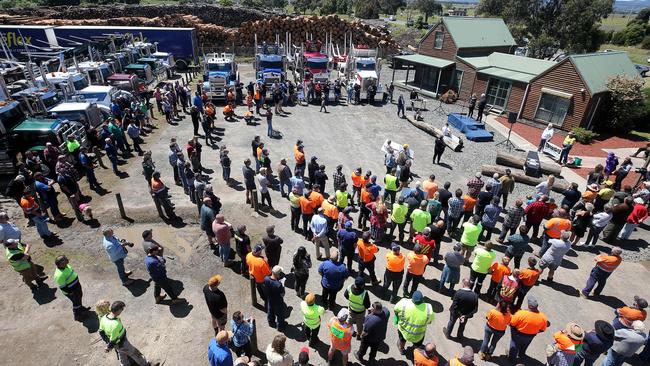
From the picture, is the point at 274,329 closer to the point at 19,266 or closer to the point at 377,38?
the point at 19,266

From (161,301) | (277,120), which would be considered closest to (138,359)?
(161,301)

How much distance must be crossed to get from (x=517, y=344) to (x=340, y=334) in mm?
3620

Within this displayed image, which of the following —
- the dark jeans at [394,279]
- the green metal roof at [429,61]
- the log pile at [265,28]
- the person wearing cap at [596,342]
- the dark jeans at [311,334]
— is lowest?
the dark jeans at [311,334]

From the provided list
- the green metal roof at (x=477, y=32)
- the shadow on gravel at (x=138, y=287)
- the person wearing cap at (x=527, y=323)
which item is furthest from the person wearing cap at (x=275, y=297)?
the green metal roof at (x=477, y=32)

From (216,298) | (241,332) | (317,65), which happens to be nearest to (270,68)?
(317,65)

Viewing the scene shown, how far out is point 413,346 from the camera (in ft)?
24.4

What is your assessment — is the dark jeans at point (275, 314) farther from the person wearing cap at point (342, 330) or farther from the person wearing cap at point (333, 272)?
the person wearing cap at point (342, 330)

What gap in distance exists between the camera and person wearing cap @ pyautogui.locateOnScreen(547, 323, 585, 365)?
608 cm

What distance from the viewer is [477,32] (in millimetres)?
28719

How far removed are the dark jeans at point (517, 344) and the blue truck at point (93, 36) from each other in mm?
33511

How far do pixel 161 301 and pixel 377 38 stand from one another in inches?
1478

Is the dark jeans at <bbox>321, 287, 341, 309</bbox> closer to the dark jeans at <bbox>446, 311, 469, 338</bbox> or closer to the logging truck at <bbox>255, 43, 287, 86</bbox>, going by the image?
the dark jeans at <bbox>446, 311, 469, 338</bbox>

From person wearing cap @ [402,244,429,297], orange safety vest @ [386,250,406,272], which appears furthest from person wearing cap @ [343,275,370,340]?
person wearing cap @ [402,244,429,297]

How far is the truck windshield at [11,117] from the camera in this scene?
45.6 ft
